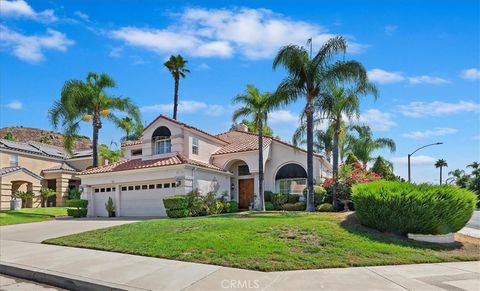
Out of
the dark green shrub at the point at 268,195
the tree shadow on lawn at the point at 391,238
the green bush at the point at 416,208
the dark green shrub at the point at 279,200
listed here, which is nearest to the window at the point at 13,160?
the dark green shrub at the point at 268,195

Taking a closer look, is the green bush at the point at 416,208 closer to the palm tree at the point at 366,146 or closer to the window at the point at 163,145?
the window at the point at 163,145

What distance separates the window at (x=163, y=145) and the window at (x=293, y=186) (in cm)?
808

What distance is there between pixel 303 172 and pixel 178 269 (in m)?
19.3

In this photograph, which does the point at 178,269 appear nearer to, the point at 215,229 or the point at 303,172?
the point at 215,229

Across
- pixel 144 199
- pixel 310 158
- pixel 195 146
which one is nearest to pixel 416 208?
pixel 310 158

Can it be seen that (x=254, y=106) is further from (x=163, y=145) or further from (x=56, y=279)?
(x=56, y=279)

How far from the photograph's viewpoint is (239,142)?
98.3ft

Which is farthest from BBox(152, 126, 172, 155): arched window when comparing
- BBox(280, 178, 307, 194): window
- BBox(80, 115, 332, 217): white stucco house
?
BBox(280, 178, 307, 194): window

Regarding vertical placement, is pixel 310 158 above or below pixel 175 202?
above

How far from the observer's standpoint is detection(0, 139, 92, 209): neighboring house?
3212 cm

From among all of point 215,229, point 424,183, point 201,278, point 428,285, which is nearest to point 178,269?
point 201,278

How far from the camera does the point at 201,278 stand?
7.68 metres

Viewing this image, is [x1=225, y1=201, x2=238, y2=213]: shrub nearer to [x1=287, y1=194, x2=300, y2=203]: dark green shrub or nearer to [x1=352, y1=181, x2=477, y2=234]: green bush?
[x1=287, y1=194, x2=300, y2=203]: dark green shrub

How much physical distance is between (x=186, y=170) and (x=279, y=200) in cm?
700
